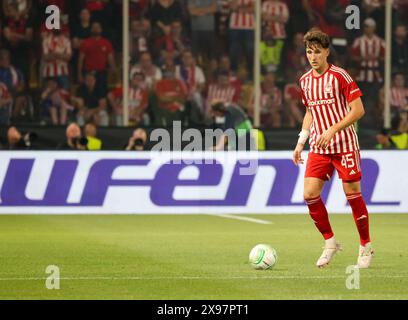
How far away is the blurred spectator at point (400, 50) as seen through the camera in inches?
832

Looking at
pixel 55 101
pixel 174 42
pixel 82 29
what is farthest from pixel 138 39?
pixel 55 101

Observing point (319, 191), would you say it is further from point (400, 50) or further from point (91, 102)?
point (400, 50)

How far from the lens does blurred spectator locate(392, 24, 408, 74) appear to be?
21.1 metres

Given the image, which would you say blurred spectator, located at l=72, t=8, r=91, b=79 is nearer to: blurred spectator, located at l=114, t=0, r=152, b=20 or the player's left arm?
blurred spectator, located at l=114, t=0, r=152, b=20

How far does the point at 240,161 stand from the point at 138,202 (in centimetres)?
153

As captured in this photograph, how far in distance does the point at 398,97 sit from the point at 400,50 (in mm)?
837

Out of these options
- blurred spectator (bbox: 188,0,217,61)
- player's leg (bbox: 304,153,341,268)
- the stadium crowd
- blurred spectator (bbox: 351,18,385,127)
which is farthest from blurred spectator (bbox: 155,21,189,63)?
player's leg (bbox: 304,153,341,268)

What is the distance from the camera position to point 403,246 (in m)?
12.4

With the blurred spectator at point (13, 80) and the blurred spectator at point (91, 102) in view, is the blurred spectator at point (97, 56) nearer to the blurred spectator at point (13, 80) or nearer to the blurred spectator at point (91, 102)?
the blurred spectator at point (91, 102)

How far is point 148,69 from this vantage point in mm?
20688

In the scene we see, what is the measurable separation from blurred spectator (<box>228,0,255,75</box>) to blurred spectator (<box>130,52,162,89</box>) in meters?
A: 1.34

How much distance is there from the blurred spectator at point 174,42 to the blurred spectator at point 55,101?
1862mm

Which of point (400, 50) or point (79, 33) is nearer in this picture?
point (79, 33)
